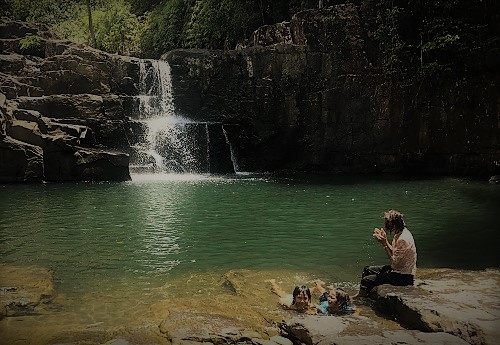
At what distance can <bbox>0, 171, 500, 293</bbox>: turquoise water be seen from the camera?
30.5 ft

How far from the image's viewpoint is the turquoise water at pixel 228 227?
30.5 ft

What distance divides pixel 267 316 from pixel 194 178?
15910 mm

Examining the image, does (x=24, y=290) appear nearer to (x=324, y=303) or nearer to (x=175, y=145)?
(x=324, y=303)

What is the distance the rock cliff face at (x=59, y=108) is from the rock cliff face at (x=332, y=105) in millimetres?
3813

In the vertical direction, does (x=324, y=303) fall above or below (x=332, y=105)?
below

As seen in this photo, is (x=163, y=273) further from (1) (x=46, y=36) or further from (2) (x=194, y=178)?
(1) (x=46, y=36)

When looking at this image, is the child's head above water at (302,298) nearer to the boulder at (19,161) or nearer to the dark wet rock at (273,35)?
the boulder at (19,161)

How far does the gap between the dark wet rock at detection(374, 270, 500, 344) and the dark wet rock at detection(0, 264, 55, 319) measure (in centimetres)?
509

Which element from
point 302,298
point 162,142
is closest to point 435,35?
point 162,142

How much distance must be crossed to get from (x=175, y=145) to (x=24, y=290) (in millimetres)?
16642

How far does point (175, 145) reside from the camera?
23781 mm

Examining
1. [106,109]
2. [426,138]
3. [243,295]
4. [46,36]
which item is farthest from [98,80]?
[243,295]

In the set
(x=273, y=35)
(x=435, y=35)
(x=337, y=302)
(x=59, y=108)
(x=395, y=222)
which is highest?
(x=273, y=35)

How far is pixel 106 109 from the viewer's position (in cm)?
2367
